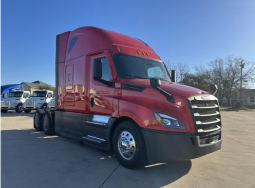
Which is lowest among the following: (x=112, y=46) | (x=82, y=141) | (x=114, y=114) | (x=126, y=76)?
(x=82, y=141)

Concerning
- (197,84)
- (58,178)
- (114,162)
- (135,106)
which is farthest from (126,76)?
(197,84)

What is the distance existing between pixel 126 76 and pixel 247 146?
199 inches

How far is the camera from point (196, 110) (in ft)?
13.1

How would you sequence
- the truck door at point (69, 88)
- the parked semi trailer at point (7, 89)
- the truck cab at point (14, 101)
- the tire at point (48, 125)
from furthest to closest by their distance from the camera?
the parked semi trailer at point (7, 89) → the truck cab at point (14, 101) → the tire at point (48, 125) → the truck door at point (69, 88)

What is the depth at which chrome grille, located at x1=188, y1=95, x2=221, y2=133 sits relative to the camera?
394 centimetres

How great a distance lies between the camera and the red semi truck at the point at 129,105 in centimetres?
384

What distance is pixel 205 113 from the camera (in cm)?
420

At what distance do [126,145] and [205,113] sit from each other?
1.81 m

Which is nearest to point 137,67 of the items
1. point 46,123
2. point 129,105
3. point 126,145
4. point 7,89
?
point 129,105

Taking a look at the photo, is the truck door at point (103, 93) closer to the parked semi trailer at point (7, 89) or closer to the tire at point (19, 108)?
the tire at point (19, 108)

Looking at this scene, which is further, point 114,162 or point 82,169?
point 114,162

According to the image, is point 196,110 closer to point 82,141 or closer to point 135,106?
point 135,106

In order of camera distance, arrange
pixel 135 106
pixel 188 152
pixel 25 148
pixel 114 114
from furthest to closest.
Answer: pixel 25 148 → pixel 114 114 → pixel 135 106 → pixel 188 152

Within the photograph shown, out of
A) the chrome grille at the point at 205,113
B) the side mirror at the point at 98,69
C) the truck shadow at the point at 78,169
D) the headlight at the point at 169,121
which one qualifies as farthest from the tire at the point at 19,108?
the chrome grille at the point at 205,113
